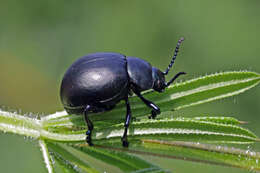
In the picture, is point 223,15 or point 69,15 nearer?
point 223,15

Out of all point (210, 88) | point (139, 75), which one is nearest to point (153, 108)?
point (210, 88)

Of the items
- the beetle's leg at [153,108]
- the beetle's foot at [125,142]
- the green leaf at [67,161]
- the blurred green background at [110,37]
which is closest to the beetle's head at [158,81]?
the beetle's leg at [153,108]

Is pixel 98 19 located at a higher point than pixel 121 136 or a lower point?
higher

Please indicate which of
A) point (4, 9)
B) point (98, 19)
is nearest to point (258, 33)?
point (98, 19)

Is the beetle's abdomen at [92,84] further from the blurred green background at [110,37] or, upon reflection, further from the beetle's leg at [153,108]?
the blurred green background at [110,37]

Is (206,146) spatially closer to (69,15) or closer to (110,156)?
(110,156)

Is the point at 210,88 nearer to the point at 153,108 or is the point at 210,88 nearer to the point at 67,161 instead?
the point at 153,108
